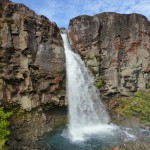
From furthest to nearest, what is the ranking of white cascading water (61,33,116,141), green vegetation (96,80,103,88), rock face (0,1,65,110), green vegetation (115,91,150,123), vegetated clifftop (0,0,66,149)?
green vegetation (96,80,103,88), green vegetation (115,91,150,123), white cascading water (61,33,116,141), rock face (0,1,65,110), vegetated clifftop (0,0,66,149)

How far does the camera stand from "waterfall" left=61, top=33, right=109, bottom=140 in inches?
1057

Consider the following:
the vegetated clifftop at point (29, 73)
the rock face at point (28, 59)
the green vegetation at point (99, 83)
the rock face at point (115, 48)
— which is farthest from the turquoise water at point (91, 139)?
the rock face at point (115, 48)

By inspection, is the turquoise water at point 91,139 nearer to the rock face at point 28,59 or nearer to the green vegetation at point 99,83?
the rock face at point 28,59

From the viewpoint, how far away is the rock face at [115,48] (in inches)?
1213

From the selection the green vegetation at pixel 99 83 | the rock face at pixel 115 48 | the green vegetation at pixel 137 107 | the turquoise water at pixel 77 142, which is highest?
the rock face at pixel 115 48

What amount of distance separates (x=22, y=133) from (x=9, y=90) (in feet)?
13.8

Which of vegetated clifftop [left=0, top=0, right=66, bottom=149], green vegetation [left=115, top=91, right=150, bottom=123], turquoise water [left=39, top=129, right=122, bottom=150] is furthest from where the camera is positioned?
green vegetation [left=115, top=91, right=150, bottom=123]

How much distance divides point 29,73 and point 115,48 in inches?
488

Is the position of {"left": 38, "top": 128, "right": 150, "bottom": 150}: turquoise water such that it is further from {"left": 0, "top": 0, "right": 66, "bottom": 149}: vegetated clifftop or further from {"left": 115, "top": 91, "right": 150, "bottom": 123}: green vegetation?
{"left": 115, "top": 91, "right": 150, "bottom": 123}: green vegetation

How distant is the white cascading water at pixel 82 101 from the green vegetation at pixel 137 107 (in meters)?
2.21

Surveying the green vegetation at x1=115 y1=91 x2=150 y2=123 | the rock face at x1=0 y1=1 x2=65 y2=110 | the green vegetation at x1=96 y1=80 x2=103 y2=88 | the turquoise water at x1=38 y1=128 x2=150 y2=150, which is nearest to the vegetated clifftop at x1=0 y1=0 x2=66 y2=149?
the rock face at x1=0 y1=1 x2=65 y2=110

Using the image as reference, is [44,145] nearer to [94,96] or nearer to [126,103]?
[94,96]

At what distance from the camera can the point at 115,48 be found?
103 ft

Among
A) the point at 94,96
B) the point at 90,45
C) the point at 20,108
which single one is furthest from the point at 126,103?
the point at 20,108
